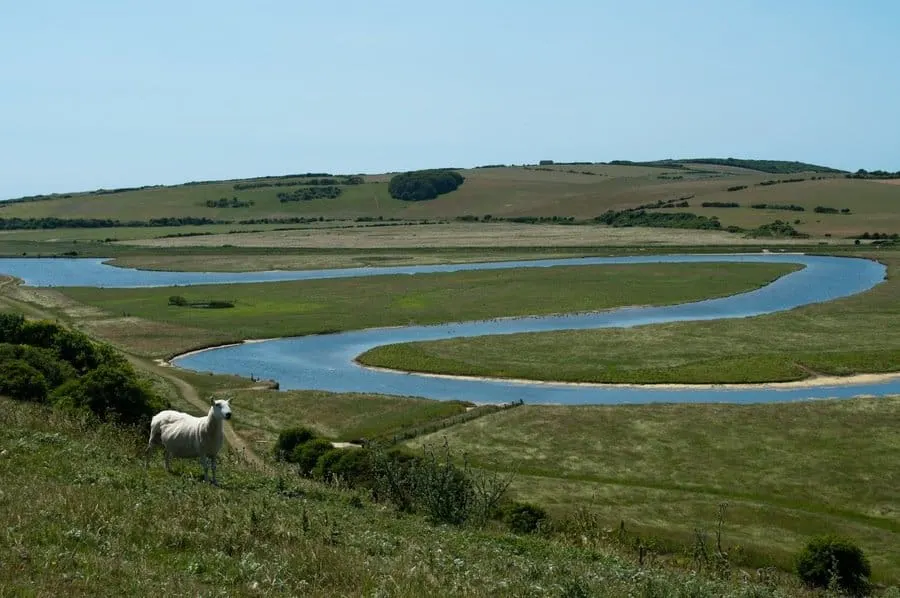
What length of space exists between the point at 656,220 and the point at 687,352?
412 ft

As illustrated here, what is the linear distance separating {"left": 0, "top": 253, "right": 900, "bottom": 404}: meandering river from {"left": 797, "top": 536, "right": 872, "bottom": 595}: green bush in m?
25.4

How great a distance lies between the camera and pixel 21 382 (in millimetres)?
29359

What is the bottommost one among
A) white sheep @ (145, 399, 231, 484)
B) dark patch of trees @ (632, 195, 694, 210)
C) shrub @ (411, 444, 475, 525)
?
shrub @ (411, 444, 475, 525)

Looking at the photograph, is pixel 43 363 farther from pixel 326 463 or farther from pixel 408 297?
pixel 408 297

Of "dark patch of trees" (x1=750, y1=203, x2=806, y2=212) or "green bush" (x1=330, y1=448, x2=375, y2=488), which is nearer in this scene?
"green bush" (x1=330, y1=448, x2=375, y2=488)

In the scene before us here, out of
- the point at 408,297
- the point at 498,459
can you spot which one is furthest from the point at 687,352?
the point at 408,297

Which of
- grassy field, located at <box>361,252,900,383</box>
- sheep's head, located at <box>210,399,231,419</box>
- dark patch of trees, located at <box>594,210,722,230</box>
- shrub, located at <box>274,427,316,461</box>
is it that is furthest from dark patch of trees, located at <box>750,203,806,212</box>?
sheep's head, located at <box>210,399,231,419</box>

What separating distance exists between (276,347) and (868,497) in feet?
146

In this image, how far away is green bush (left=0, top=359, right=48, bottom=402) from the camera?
93.9 ft

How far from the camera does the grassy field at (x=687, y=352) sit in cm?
5388

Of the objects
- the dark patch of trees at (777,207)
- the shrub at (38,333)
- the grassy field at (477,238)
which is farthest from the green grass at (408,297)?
the dark patch of trees at (777,207)

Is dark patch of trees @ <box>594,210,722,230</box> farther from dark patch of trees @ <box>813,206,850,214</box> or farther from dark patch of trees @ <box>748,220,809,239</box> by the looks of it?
dark patch of trees @ <box>813,206,850,214</box>

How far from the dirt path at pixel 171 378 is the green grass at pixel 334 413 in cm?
92

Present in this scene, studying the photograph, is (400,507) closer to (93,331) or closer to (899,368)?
(899,368)
